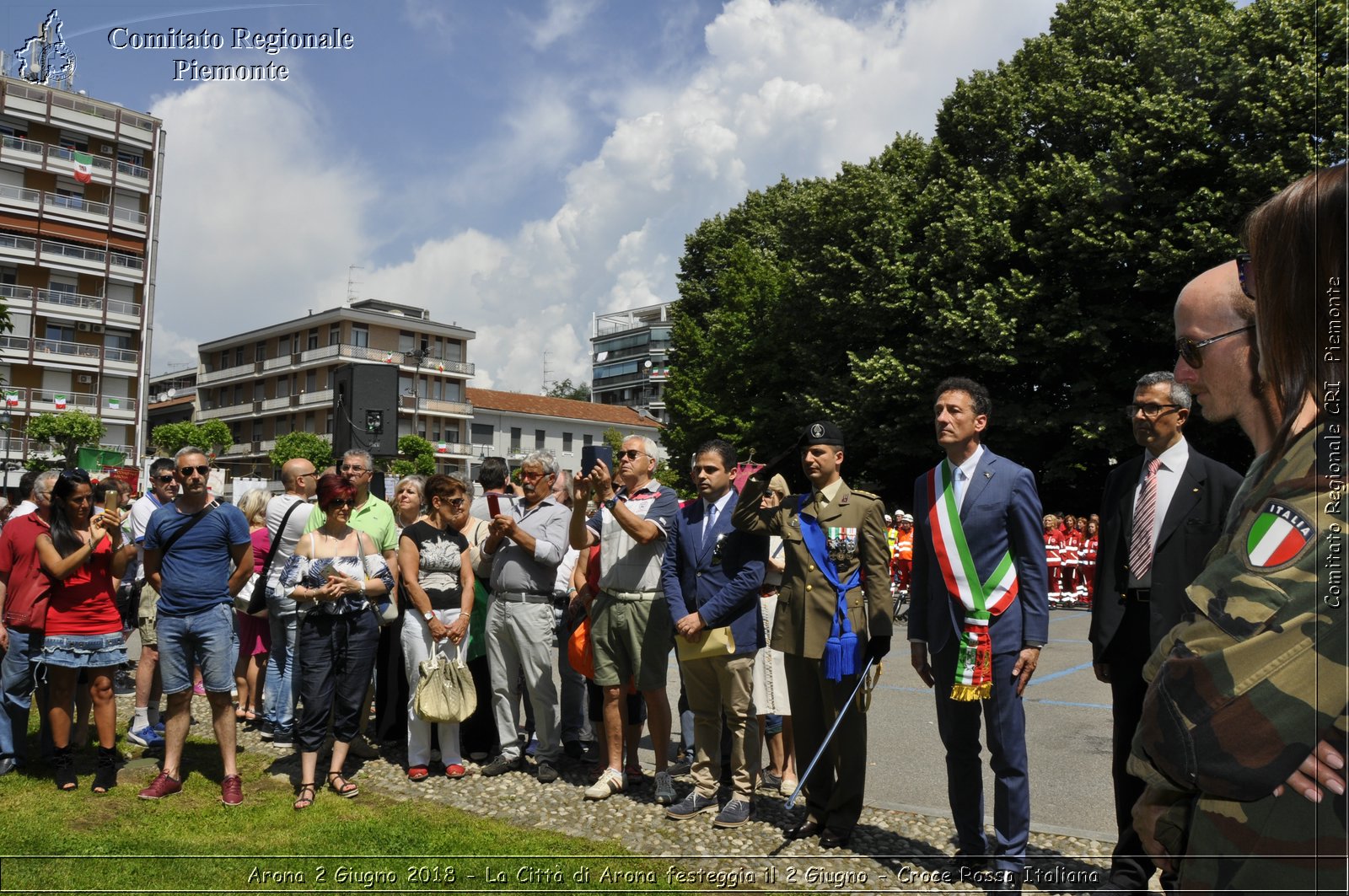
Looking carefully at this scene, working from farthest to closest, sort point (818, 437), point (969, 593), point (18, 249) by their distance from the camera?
point (18, 249) < point (818, 437) < point (969, 593)

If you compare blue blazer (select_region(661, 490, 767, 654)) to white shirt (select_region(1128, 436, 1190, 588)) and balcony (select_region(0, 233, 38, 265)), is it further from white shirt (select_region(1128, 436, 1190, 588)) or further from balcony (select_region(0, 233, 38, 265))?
balcony (select_region(0, 233, 38, 265))

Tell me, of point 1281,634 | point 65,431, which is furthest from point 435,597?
point 65,431

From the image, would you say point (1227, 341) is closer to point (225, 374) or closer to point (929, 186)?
point (929, 186)

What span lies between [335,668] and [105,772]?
1614mm

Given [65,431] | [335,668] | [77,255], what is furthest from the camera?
[77,255]

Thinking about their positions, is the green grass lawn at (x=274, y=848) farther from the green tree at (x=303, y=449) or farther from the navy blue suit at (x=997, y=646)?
the green tree at (x=303, y=449)

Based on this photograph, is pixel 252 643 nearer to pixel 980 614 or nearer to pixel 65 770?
pixel 65 770

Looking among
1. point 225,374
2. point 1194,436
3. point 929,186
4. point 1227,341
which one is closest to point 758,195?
point 929,186

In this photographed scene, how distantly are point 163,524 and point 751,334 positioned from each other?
27.7 meters

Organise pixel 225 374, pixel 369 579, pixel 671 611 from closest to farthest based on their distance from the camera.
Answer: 1. pixel 671 611
2. pixel 369 579
3. pixel 225 374

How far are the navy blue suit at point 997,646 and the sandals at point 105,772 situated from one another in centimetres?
543

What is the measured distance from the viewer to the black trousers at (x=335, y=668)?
614 centimetres

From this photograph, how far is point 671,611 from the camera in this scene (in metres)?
5.66

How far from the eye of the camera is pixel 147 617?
7742 mm
